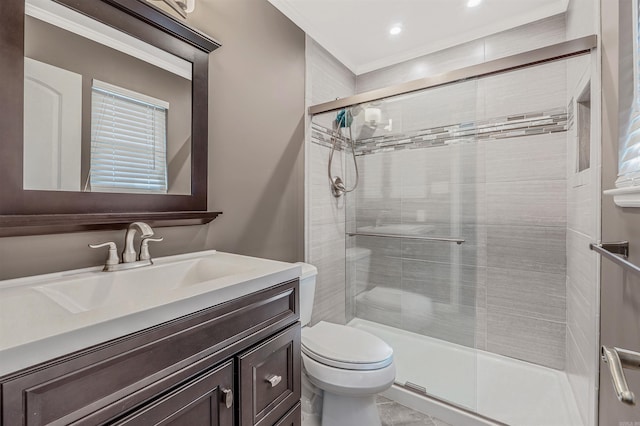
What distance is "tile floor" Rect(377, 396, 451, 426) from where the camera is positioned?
157 centimetres

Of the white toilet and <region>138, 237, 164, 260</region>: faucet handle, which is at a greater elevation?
<region>138, 237, 164, 260</region>: faucet handle

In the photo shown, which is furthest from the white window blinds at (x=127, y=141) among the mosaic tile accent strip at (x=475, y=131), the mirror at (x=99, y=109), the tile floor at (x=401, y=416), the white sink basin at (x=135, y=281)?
the tile floor at (x=401, y=416)

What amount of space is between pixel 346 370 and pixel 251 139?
131 cm

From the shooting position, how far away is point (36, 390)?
0.48 meters

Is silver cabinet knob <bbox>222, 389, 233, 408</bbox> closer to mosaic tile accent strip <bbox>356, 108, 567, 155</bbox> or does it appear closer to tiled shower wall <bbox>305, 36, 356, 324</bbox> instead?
tiled shower wall <bbox>305, 36, 356, 324</bbox>

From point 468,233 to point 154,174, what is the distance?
1925 mm

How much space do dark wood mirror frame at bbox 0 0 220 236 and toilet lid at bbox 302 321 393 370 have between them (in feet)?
2.77

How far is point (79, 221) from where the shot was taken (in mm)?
926

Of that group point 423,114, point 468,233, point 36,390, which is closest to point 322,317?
point 468,233

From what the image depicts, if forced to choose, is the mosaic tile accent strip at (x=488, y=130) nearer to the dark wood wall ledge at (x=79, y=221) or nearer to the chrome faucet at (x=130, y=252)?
the dark wood wall ledge at (x=79, y=221)

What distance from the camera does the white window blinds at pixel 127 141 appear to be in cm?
103

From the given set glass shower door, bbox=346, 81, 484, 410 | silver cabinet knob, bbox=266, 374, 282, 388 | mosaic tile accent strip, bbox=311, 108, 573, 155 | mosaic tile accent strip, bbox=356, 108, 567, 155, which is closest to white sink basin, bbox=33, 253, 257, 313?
silver cabinet knob, bbox=266, 374, 282, 388

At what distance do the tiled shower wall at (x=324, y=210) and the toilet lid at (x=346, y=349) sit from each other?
48 cm

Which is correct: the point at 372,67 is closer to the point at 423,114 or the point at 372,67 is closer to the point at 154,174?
the point at 423,114
